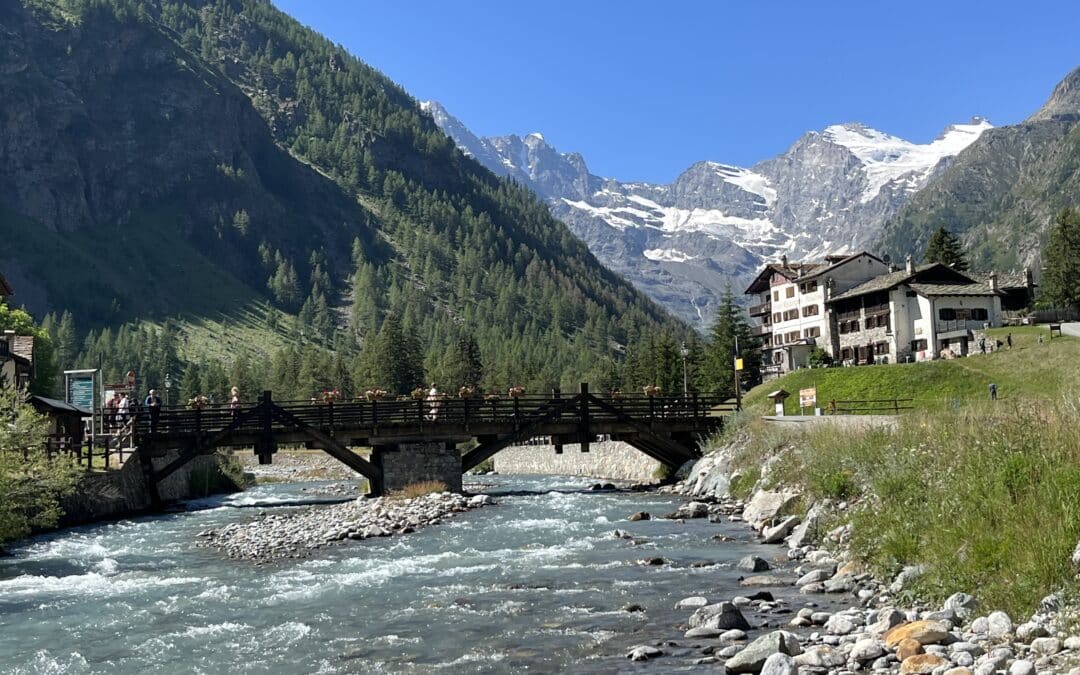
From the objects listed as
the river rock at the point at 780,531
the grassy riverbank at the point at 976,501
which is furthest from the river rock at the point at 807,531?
the grassy riverbank at the point at 976,501

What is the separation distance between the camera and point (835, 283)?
105875mm

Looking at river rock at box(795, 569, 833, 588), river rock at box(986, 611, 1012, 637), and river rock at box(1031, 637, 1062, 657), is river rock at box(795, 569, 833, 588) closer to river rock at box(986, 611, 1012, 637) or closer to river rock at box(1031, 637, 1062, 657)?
river rock at box(986, 611, 1012, 637)

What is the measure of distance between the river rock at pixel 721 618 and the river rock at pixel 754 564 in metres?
5.27

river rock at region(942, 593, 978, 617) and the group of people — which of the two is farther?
the group of people

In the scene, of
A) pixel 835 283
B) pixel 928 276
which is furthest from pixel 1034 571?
pixel 835 283

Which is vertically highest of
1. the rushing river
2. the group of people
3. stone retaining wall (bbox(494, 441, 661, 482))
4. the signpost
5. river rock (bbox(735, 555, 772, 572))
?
the signpost

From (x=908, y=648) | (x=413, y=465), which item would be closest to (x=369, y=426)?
(x=413, y=465)

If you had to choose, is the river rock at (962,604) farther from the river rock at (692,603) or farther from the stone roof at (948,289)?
the stone roof at (948,289)

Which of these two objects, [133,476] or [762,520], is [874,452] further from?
[133,476]

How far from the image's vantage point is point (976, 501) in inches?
601

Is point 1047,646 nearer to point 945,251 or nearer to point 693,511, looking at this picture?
point 693,511

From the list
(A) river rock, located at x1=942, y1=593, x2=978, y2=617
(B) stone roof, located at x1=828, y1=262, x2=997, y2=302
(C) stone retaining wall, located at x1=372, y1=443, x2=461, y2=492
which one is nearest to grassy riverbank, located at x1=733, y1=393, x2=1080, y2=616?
(A) river rock, located at x1=942, y1=593, x2=978, y2=617

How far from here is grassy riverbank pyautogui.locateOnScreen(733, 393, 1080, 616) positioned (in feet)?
41.9

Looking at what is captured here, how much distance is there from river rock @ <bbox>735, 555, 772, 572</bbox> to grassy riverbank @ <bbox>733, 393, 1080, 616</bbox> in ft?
6.72
